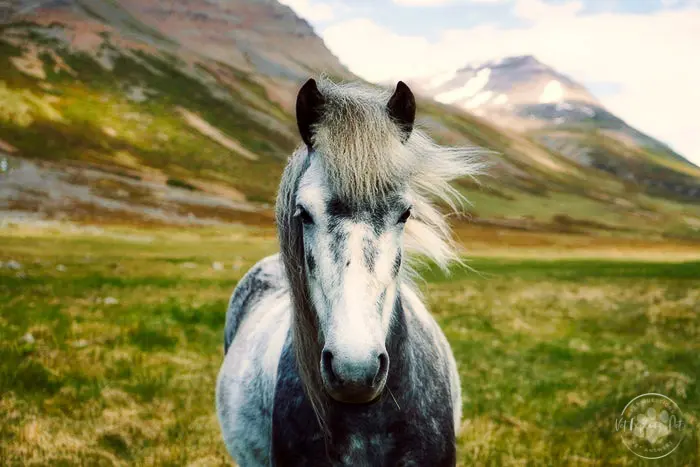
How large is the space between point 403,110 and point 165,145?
109242mm

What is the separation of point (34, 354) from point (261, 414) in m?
6.70

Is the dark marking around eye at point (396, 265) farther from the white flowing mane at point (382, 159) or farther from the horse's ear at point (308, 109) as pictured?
the horse's ear at point (308, 109)

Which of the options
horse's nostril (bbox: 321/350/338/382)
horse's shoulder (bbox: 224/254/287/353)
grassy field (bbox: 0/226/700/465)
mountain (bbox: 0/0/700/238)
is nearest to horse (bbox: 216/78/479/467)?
horse's nostril (bbox: 321/350/338/382)

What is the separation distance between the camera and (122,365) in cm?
975

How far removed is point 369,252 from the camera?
307cm

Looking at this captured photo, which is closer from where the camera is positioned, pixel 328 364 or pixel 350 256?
pixel 328 364

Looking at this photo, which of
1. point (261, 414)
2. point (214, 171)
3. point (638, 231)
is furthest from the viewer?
point (638, 231)

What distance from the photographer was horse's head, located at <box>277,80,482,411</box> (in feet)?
9.41

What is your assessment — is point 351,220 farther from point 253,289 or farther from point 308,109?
point 253,289

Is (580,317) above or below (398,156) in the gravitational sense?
below

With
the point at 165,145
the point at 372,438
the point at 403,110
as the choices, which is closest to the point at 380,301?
the point at 372,438

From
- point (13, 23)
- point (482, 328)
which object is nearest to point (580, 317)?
point (482, 328)

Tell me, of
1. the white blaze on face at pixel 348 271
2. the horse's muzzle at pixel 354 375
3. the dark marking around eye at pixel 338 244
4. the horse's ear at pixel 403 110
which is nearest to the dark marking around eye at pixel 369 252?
the white blaze on face at pixel 348 271

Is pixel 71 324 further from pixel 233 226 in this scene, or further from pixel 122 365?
pixel 233 226
